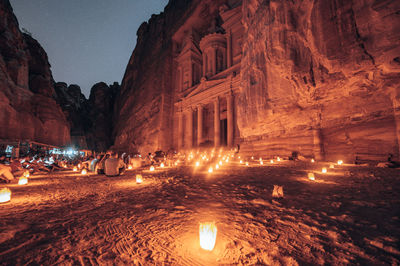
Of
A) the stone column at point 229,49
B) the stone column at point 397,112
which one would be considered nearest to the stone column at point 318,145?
the stone column at point 397,112

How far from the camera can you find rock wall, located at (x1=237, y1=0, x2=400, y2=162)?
6.16 m

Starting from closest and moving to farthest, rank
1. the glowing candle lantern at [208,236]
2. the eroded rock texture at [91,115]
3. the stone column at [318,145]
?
the glowing candle lantern at [208,236] < the stone column at [318,145] < the eroded rock texture at [91,115]

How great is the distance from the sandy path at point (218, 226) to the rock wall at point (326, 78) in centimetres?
513

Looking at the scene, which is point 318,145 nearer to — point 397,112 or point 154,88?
point 397,112

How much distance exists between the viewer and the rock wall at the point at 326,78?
243 inches

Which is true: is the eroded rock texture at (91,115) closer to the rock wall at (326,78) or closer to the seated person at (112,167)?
the seated person at (112,167)

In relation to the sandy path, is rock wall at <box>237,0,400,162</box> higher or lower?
higher

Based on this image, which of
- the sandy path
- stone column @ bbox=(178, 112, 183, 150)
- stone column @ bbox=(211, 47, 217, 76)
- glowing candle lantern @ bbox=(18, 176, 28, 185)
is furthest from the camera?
stone column @ bbox=(178, 112, 183, 150)

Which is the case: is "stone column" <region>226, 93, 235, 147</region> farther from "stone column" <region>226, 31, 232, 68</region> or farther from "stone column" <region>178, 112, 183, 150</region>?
"stone column" <region>178, 112, 183, 150</region>

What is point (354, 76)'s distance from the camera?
7.23 m

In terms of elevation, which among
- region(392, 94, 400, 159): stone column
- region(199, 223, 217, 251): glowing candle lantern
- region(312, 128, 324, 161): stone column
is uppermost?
region(392, 94, 400, 159): stone column

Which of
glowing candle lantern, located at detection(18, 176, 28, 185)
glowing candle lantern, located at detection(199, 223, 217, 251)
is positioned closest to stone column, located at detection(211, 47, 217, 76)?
glowing candle lantern, located at detection(18, 176, 28, 185)

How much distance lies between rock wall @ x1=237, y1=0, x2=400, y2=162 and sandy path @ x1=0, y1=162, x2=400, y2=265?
5.13 metres

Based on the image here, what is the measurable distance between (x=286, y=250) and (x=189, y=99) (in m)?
28.3
